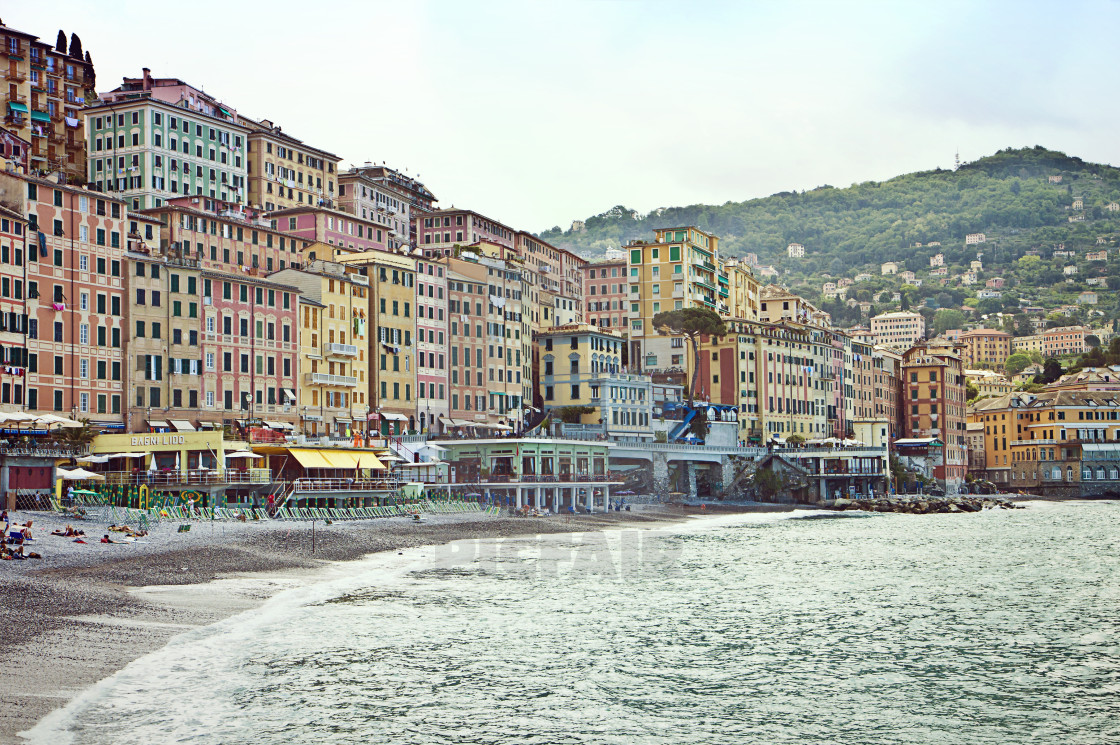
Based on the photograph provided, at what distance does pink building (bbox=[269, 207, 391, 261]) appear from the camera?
11194 centimetres

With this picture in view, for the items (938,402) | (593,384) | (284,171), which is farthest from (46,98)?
(938,402)

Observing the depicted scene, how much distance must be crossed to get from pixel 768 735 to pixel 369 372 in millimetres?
79444

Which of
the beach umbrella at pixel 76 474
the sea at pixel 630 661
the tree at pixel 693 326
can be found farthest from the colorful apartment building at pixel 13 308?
the tree at pixel 693 326

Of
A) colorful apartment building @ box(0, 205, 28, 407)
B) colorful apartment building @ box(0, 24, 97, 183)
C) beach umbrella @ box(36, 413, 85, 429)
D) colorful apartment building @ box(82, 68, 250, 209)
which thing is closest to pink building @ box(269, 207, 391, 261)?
colorful apartment building @ box(82, 68, 250, 209)

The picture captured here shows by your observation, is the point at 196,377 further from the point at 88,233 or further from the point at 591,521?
the point at 591,521

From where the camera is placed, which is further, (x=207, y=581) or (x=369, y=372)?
(x=369, y=372)

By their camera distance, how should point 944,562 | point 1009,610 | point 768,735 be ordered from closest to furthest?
point 768,735
point 1009,610
point 944,562

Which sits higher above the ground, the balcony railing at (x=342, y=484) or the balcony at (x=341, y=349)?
the balcony at (x=341, y=349)

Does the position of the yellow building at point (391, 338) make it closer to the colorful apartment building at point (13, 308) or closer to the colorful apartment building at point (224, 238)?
the colorful apartment building at point (224, 238)

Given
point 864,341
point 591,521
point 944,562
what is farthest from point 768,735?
point 864,341

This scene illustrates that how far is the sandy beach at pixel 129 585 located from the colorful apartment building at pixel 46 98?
63.4 metres

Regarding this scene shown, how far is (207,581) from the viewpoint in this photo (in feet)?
140

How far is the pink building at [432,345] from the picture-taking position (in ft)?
348

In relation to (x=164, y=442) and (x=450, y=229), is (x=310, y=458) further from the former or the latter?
(x=450, y=229)
